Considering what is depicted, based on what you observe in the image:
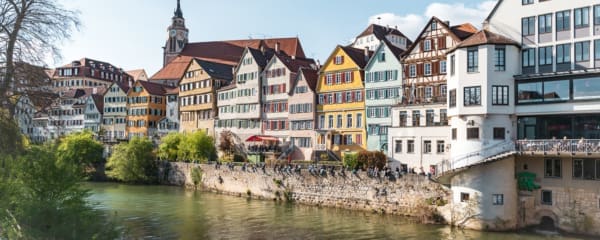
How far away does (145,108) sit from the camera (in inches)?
3248

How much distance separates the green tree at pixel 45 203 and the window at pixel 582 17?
26476mm

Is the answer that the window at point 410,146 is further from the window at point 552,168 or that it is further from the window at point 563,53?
the window at point 563,53

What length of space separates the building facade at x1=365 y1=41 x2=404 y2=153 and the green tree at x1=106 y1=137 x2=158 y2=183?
86.6ft

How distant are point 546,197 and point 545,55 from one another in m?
8.14

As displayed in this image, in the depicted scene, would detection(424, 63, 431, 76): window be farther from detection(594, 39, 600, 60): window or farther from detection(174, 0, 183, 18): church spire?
detection(174, 0, 183, 18): church spire

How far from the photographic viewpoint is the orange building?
8231 cm

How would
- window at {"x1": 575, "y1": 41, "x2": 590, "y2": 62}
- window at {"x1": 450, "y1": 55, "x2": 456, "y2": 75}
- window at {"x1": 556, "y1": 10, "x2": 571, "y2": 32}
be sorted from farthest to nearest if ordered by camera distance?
1. window at {"x1": 450, "y1": 55, "x2": 456, "y2": 75}
2. window at {"x1": 556, "y1": 10, "x2": 571, "y2": 32}
3. window at {"x1": 575, "y1": 41, "x2": 590, "y2": 62}

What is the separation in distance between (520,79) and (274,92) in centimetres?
3249

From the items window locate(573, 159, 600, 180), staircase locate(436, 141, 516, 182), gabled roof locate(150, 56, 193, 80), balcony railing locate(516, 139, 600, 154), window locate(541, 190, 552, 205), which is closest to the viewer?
balcony railing locate(516, 139, 600, 154)

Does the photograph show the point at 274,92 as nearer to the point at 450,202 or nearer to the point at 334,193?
the point at 334,193

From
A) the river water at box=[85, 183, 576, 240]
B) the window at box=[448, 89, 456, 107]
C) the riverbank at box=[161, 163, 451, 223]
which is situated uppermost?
the window at box=[448, 89, 456, 107]

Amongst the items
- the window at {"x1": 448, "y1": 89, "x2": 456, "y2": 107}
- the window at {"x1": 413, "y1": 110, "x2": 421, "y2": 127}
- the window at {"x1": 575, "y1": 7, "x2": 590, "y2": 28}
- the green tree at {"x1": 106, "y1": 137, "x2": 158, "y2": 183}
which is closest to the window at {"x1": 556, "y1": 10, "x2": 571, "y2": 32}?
the window at {"x1": 575, "y1": 7, "x2": 590, "y2": 28}

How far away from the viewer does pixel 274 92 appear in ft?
194

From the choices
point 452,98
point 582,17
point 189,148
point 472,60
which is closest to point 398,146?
point 452,98
